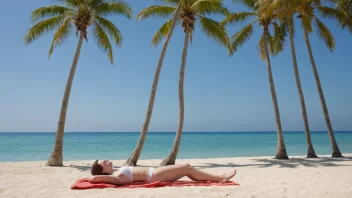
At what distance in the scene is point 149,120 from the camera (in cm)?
1212

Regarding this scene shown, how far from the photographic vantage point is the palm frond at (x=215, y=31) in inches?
546

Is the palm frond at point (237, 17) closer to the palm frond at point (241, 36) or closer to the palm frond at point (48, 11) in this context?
the palm frond at point (241, 36)

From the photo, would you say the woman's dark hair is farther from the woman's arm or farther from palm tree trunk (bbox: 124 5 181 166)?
palm tree trunk (bbox: 124 5 181 166)

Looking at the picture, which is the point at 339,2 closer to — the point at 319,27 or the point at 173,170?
the point at 319,27

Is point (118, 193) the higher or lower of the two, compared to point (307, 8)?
lower

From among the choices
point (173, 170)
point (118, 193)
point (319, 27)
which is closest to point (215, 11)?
point (319, 27)

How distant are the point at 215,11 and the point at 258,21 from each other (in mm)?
2896

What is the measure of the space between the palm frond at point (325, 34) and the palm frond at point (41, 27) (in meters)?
12.9

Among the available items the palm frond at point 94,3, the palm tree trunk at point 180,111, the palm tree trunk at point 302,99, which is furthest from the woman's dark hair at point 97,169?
the palm tree trunk at point 302,99

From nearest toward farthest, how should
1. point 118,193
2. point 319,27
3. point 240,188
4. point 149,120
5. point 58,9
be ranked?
point 118,193
point 240,188
point 149,120
point 58,9
point 319,27

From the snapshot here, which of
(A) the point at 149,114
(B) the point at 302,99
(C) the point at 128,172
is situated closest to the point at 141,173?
(C) the point at 128,172

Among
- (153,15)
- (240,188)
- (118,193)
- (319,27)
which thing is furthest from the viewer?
(319,27)

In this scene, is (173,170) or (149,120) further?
(149,120)

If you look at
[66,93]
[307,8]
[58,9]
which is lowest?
[66,93]
